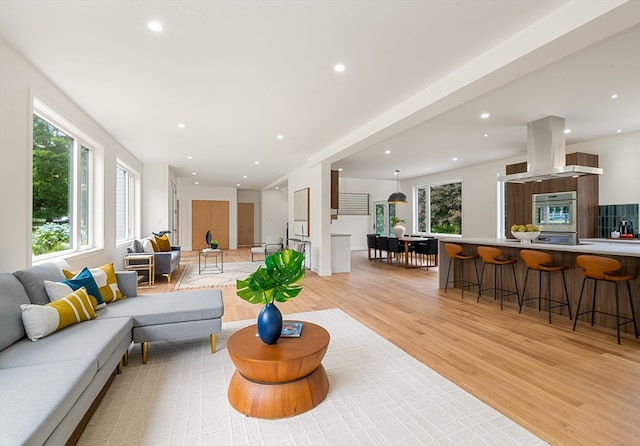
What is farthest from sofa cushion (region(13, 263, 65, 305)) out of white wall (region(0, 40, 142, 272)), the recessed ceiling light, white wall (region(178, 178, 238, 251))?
white wall (region(178, 178, 238, 251))

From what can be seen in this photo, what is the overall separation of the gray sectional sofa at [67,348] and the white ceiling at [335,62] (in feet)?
6.50

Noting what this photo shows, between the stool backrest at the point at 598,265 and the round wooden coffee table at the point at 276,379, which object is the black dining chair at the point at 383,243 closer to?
the stool backrest at the point at 598,265

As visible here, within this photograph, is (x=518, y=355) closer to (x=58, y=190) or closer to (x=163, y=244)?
(x=58, y=190)

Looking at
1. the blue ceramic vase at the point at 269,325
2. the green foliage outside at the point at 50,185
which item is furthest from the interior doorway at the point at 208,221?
the blue ceramic vase at the point at 269,325

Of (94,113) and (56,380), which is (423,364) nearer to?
(56,380)

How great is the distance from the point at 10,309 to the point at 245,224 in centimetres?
1211

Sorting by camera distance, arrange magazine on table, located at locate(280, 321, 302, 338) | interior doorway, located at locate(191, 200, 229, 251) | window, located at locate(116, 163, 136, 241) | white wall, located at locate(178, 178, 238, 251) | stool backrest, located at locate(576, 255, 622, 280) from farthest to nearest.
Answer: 1. interior doorway, located at locate(191, 200, 229, 251)
2. white wall, located at locate(178, 178, 238, 251)
3. window, located at locate(116, 163, 136, 241)
4. stool backrest, located at locate(576, 255, 622, 280)
5. magazine on table, located at locate(280, 321, 302, 338)

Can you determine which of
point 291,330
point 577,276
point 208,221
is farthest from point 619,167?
point 208,221

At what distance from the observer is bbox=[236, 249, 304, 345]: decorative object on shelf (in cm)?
210

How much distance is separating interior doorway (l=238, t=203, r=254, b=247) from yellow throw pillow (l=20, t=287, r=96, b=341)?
37.7 feet

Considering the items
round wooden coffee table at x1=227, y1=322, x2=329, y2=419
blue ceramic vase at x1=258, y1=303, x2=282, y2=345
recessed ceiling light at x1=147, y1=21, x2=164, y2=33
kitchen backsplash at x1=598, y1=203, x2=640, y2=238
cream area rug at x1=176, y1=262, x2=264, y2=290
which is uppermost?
recessed ceiling light at x1=147, y1=21, x2=164, y2=33

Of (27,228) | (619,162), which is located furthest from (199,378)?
(619,162)

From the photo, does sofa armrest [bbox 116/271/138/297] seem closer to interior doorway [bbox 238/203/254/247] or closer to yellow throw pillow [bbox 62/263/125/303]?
yellow throw pillow [bbox 62/263/125/303]

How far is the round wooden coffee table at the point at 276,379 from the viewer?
1.90 metres
